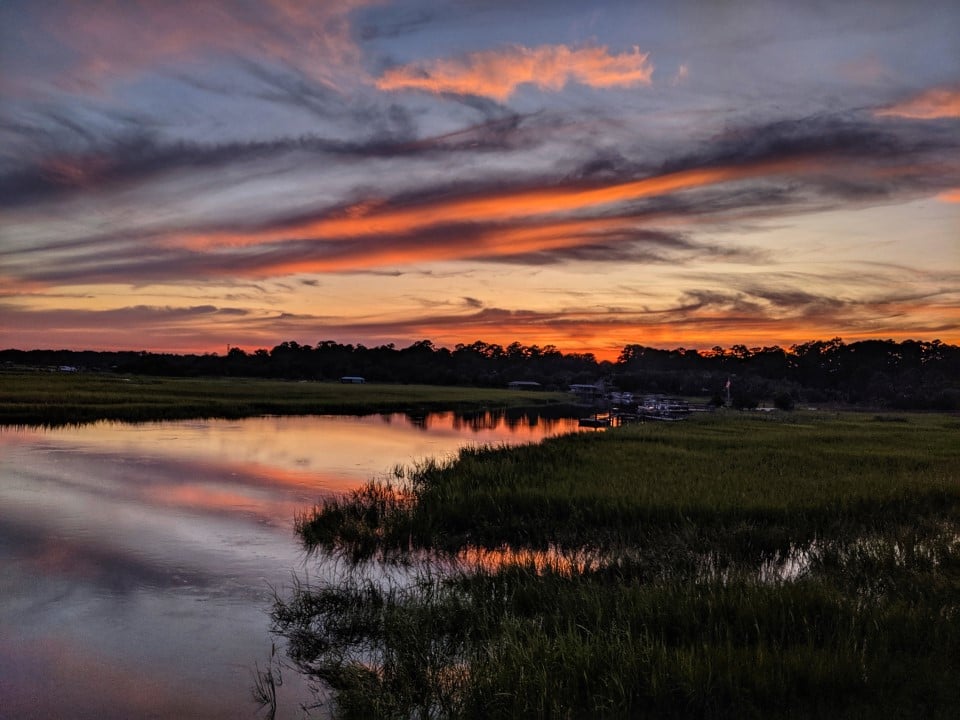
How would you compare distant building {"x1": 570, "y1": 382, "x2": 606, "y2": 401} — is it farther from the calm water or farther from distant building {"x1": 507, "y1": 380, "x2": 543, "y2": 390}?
the calm water

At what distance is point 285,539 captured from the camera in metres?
17.5

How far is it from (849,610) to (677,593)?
2414 mm

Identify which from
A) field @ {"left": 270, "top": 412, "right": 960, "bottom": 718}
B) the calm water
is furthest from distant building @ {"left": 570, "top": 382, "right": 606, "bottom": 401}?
field @ {"left": 270, "top": 412, "right": 960, "bottom": 718}

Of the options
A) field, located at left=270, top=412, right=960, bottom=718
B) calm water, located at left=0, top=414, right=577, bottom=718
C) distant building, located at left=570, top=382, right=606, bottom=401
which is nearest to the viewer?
field, located at left=270, top=412, right=960, bottom=718

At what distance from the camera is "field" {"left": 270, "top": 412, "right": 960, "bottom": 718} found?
7.76 metres

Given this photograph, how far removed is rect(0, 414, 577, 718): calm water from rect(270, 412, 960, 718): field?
4.03 ft

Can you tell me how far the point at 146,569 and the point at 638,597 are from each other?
10.8 metres

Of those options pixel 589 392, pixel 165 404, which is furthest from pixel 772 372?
pixel 165 404

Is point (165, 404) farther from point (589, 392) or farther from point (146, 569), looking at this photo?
point (589, 392)

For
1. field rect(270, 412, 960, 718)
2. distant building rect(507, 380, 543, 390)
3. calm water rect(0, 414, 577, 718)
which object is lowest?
calm water rect(0, 414, 577, 718)

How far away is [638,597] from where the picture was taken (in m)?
10.3

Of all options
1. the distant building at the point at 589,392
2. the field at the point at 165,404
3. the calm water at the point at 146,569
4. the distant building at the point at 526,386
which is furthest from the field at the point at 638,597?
the distant building at the point at 526,386

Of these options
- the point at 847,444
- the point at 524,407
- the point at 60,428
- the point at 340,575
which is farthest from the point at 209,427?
the point at 524,407

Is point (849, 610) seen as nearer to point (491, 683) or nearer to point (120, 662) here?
point (491, 683)
